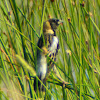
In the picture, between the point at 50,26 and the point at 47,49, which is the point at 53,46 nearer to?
the point at 47,49

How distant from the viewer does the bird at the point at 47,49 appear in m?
1.17

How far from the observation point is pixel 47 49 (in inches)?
48.6

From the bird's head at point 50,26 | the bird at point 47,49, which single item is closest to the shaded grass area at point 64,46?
the bird at point 47,49

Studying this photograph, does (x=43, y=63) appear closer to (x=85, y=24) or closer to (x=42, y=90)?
(x=42, y=90)

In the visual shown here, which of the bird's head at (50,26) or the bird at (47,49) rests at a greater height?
the bird's head at (50,26)

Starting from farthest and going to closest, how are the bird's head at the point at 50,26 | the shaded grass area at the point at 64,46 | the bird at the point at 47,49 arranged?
the bird's head at the point at 50,26
the bird at the point at 47,49
the shaded grass area at the point at 64,46

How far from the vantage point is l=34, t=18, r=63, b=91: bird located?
1.17 metres

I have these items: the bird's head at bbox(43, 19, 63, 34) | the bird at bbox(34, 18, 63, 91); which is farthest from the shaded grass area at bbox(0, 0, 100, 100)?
the bird's head at bbox(43, 19, 63, 34)

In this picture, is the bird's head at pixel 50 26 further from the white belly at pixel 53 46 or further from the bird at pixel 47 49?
the white belly at pixel 53 46

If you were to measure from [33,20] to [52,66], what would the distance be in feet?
1.29

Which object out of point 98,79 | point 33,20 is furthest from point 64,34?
point 98,79

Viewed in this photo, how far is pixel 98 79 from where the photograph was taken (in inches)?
41.9

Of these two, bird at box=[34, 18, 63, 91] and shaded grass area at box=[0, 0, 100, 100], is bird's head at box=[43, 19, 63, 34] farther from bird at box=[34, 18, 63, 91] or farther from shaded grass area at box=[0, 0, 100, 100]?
shaded grass area at box=[0, 0, 100, 100]

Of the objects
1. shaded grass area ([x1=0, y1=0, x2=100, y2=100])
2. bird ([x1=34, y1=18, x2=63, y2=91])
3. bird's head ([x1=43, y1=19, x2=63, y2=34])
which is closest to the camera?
shaded grass area ([x1=0, y1=0, x2=100, y2=100])
